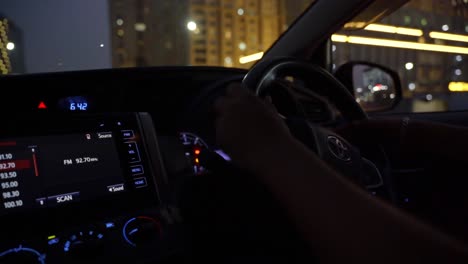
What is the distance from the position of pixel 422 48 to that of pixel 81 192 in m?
2.62

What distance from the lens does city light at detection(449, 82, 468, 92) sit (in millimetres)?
3106

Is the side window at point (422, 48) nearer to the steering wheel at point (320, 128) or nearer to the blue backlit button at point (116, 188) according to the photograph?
the steering wheel at point (320, 128)

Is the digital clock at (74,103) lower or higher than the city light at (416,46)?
lower

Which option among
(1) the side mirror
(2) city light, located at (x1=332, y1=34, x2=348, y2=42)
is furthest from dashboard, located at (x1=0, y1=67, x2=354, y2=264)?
(2) city light, located at (x1=332, y1=34, x2=348, y2=42)

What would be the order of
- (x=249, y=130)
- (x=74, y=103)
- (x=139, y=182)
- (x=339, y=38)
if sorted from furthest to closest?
(x=339, y=38), (x=74, y=103), (x=139, y=182), (x=249, y=130)

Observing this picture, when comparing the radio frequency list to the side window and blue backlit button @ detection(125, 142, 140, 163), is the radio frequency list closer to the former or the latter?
blue backlit button @ detection(125, 142, 140, 163)

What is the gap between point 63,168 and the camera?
1204 millimetres

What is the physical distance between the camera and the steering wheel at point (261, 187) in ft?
3.08

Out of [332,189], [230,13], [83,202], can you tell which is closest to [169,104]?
[83,202]

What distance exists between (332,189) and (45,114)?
930 mm

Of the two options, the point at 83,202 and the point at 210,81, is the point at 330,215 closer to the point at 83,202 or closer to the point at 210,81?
the point at 83,202

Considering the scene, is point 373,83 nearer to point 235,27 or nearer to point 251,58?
point 251,58

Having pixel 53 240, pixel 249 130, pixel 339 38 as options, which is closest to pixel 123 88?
pixel 53 240

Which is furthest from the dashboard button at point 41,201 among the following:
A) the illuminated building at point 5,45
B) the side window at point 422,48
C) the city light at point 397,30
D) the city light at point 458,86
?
the city light at point 458,86
